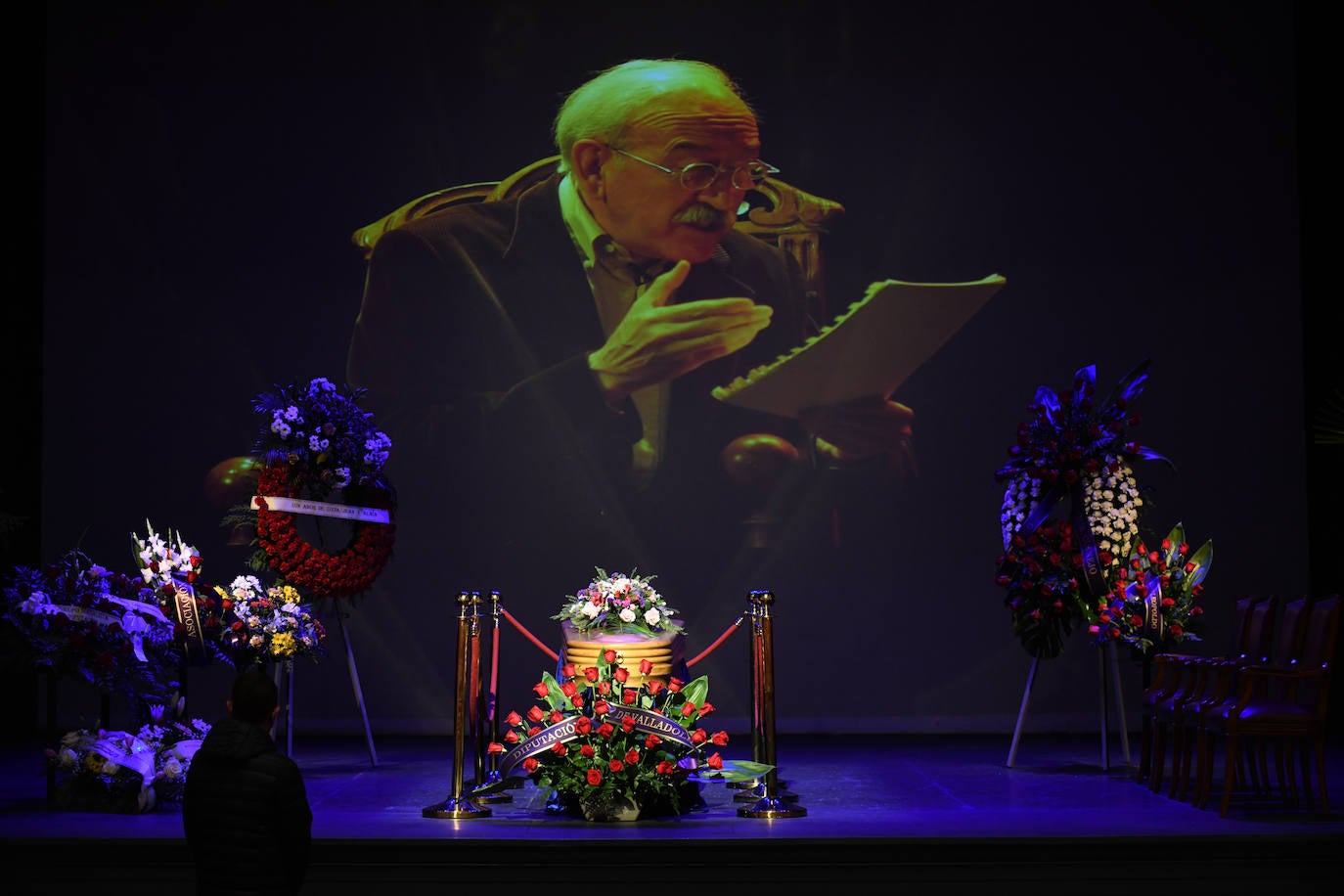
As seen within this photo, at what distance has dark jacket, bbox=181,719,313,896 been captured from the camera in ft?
10.7

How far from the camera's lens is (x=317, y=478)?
720 centimetres

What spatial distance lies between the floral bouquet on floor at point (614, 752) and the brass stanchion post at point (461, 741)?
0.11 metres

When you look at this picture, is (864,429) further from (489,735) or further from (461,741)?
(461,741)

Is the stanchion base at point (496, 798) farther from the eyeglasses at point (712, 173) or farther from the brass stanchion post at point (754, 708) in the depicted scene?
the eyeglasses at point (712, 173)

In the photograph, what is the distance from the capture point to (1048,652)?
7125mm

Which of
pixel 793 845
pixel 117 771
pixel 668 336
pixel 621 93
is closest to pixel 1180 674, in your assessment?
pixel 793 845

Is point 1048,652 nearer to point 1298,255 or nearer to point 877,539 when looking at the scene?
point 877,539

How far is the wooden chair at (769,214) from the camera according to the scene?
904 cm

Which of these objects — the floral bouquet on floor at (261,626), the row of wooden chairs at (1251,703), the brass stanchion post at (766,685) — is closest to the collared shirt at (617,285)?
the floral bouquet on floor at (261,626)

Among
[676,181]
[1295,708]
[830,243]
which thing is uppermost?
[676,181]

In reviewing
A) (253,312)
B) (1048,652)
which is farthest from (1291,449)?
(253,312)

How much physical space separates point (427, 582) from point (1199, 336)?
530 centimetres

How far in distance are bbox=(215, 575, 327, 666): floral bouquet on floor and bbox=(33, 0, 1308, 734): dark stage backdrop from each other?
2126 mm

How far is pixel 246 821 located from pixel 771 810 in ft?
8.82
